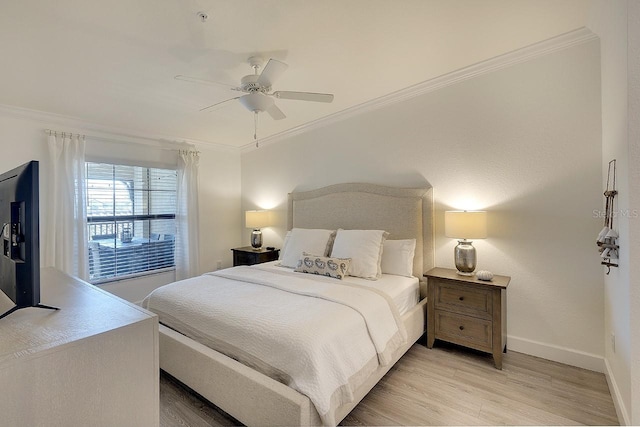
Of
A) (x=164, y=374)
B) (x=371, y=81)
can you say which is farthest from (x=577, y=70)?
(x=164, y=374)

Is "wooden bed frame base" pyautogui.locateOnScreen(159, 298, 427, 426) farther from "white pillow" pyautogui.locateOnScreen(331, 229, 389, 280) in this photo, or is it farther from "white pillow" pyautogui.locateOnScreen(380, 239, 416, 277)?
"white pillow" pyautogui.locateOnScreen(380, 239, 416, 277)

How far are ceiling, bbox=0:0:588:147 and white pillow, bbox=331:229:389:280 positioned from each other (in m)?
1.54

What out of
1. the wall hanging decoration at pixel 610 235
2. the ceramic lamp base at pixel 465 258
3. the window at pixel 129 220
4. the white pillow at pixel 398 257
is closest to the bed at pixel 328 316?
the white pillow at pixel 398 257

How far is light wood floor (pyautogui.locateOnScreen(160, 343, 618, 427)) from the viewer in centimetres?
186

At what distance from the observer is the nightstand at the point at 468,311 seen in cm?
244

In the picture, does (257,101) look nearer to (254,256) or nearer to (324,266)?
(324,266)

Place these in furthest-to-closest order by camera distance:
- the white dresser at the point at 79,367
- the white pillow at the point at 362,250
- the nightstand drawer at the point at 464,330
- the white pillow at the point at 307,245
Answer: the white pillow at the point at 307,245, the white pillow at the point at 362,250, the nightstand drawer at the point at 464,330, the white dresser at the point at 79,367

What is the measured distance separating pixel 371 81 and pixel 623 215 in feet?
7.23

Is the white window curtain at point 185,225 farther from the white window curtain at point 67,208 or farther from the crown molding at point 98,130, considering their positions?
the white window curtain at point 67,208

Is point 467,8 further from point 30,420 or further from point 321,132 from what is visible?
point 30,420

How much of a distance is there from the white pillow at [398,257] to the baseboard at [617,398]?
5.08 ft

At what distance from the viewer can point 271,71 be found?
2133 mm

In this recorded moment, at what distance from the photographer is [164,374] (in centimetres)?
234

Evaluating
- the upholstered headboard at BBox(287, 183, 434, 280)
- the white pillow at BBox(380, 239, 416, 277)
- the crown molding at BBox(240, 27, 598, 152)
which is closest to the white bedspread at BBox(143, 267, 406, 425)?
the white pillow at BBox(380, 239, 416, 277)
